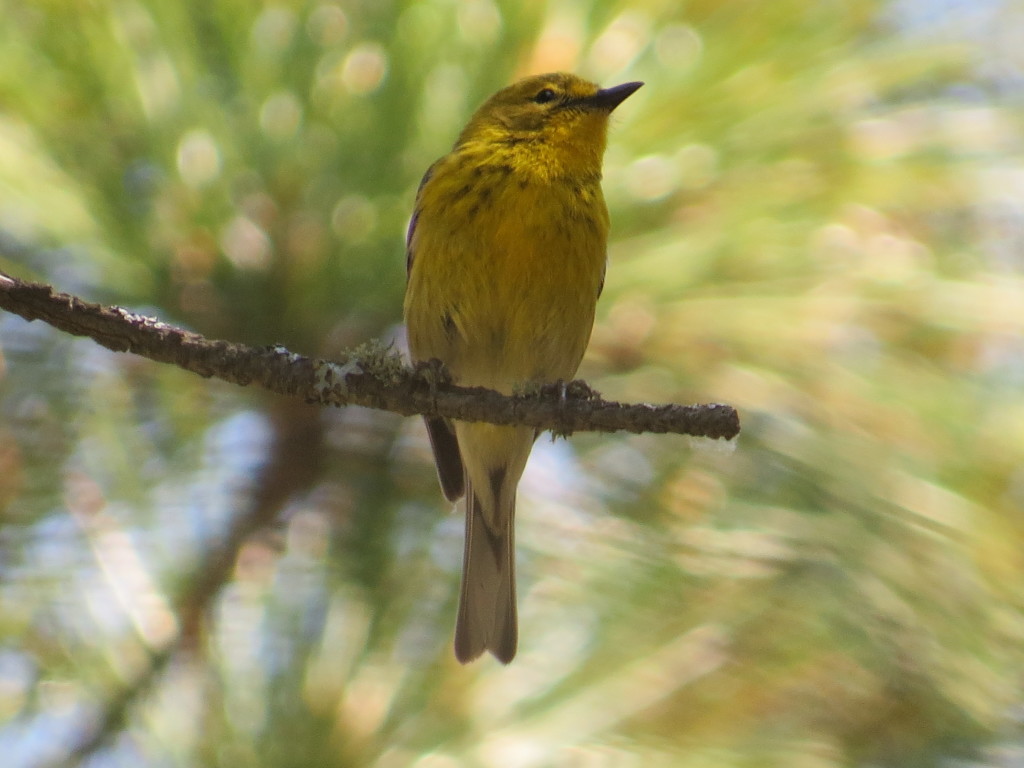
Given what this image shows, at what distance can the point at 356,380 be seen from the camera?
1.93 m

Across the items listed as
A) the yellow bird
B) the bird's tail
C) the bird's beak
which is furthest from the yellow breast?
the bird's tail

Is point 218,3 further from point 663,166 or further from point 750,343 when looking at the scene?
point 750,343

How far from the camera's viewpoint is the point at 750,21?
261cm

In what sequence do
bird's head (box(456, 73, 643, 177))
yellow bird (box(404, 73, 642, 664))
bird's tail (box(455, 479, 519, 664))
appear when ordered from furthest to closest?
bird's head (box(456, 73, 643, 177)), yellow bird (box(404, 73, 642, 664)), bird's tail (box(455, 479, 519, 664))

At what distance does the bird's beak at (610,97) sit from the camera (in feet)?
8.63

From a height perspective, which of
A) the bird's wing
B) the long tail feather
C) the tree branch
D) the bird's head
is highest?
the bird's head

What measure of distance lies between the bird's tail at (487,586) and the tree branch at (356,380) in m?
0.47

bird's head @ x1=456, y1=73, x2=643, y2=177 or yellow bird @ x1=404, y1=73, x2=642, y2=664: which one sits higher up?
bird's head @ x1=456, y1=73, x2=643, y2=177

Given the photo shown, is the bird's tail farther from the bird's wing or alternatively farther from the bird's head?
the bird's head

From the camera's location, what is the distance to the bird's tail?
2.29m

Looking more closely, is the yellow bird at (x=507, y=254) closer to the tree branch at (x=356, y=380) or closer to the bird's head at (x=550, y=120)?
the bird's head at (x=550, y=120)

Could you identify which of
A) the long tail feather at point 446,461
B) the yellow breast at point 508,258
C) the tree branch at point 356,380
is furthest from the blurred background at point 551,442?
the tree branch at point 356,380

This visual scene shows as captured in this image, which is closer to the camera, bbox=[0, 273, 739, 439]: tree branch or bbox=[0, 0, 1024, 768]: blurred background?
bbox=[0, 273, 739, 439]: tree branch

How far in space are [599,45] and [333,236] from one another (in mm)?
816
